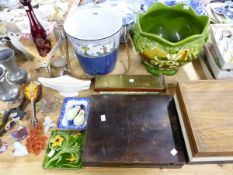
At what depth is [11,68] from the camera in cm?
53

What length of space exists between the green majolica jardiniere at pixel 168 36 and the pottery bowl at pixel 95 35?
54mm

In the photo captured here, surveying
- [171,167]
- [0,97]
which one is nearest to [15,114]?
[0,97]

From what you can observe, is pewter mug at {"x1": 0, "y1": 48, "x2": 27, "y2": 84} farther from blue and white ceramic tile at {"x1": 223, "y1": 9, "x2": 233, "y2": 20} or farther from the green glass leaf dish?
blue and white ceramic tile at {"x1": 223, "y1": 9, "x2": 233, "y2": 20}

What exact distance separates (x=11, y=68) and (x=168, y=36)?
38 cm

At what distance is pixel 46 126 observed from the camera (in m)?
0.48

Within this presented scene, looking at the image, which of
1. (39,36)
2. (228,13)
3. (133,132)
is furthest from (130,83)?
(228,13)

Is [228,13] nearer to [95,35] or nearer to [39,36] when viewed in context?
[95,35]

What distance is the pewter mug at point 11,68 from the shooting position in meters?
0.51

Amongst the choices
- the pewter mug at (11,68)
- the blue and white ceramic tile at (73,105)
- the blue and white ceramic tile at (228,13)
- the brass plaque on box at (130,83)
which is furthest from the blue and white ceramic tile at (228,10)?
the pewter mug at (11,68)

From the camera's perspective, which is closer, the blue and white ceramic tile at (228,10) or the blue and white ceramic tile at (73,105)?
the blue and white ceramic tile at (73,105)

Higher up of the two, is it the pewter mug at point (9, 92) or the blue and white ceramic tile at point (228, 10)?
the blue and white ceramic tile at point (228, 10)

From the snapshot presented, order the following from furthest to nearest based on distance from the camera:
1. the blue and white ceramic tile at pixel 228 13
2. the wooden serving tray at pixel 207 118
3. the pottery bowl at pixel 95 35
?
1. the blue and white ceramic tile at pixel 228 13
2. the pottery bowl at pixel 95 35
3. the wooden serving tray at pixel 207 118

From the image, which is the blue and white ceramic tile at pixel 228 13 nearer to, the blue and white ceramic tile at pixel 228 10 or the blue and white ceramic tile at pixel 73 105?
the blue and white ceramic tile at pixel 228 10

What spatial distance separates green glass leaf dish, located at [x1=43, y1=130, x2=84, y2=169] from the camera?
1.38ft
